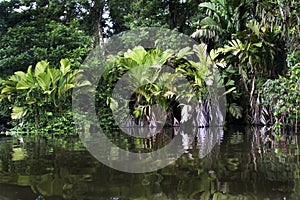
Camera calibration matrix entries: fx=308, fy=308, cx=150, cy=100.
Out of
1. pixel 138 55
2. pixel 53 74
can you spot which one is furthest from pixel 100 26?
pixel 53 74

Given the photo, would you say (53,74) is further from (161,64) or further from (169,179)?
(169,179)

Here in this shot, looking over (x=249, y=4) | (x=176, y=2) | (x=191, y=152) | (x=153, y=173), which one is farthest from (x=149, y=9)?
(x=153, y=173)

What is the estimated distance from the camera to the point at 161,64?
887 centimetres

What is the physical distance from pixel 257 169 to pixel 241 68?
6.88 m

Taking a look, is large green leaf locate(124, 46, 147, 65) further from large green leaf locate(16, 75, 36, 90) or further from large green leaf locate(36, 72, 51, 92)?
large green leaf locate(16, 75, 36, 90)

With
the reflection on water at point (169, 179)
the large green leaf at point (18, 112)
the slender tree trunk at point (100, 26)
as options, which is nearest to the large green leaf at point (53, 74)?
the large green leaf at point (18, 112)

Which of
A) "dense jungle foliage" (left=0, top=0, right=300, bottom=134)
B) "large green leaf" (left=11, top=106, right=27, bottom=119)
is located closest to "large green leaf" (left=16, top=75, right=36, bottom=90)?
"dense jungle foliage" (left=0, top=0, right=300, bottom=134)

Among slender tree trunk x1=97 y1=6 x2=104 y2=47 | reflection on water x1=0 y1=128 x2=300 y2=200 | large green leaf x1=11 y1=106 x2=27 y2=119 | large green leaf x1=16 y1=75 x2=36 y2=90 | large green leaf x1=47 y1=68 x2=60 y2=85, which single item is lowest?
reflection on water x1=0 y1=128 x2=300 y2=200

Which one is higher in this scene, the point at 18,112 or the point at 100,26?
the point at 100,26

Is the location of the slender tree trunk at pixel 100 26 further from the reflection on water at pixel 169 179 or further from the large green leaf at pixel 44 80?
the reflection on water at pixel 169 179

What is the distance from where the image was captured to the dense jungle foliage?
8.24 meters

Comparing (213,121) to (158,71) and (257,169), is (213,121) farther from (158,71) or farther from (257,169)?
(257,169)

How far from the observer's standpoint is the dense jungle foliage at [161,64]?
324 inches

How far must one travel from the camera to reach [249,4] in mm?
9383
